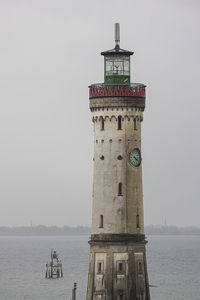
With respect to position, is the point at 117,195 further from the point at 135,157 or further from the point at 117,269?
the point at 117,269

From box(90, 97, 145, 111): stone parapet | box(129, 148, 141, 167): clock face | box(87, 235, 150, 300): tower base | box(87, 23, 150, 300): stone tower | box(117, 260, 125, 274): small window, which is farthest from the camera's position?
box(90, 97, 145, 111): stone parapet

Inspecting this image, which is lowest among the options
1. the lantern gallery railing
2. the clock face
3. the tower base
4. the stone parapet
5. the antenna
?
the tower base

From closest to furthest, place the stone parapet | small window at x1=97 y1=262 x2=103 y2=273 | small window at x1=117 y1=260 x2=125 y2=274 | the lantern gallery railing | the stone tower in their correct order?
small window at x1=117 y1=260 x2=125 y2=274, the stone tower, small window at x1=97 y1=262 x2=103 y2=273, the stone parapet, the lantern gallery railing

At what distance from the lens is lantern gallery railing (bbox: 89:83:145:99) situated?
67.6 meters

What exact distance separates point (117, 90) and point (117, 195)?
8.51 m

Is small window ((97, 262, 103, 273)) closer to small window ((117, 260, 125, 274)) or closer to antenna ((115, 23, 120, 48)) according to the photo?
small window ((117, 260, 125, 274))

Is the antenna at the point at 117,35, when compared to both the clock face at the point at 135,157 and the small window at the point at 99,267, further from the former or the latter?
the small window at the point at 99,267

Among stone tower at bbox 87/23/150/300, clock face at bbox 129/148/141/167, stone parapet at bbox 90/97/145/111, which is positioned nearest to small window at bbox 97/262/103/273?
stone tower at bbox 87/23/150/300

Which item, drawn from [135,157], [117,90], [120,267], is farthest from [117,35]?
[120,267]

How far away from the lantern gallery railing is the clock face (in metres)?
4.52

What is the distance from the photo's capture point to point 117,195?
66438 mm

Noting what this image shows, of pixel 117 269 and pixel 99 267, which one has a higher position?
pixel 99 267

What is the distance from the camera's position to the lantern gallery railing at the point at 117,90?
222 feet

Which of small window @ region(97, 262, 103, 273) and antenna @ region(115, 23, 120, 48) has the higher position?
antenna @ region(115, 23, 120, 48)
